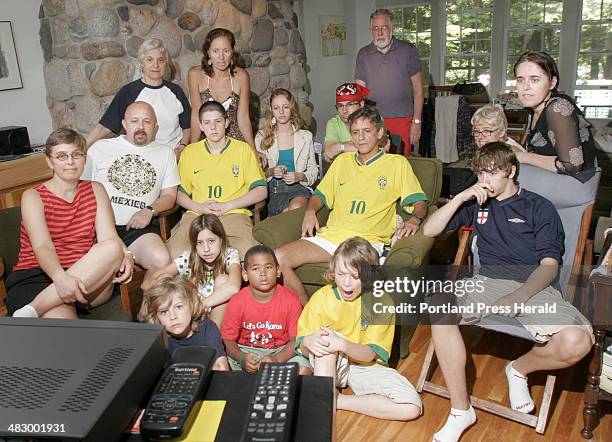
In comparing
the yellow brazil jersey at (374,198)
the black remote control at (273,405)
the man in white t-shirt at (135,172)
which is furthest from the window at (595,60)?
the black remote control at (273,405)

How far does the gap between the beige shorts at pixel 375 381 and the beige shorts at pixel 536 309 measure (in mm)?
370

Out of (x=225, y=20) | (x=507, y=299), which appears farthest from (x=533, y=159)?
(x=225, y=20)

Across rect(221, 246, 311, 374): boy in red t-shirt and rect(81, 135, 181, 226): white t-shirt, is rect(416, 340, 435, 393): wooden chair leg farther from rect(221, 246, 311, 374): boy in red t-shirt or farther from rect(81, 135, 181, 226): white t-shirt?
rect(81, 135, 181, 226): white t-shirt

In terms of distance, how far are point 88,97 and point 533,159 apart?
2.88 meters

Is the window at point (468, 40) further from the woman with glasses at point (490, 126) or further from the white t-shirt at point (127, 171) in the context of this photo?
the white t-shirt at point (127, 171)

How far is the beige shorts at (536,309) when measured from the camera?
2.29m

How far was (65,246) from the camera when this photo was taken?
2566 mm

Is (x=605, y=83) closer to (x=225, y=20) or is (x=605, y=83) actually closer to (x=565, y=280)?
(x=225, y=20)

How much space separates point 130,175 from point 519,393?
7.13 feet

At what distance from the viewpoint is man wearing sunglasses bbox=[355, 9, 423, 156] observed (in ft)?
14.4

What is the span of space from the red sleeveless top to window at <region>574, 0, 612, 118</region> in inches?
273

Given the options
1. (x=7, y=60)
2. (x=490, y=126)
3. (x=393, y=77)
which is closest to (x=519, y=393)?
(x=490, y=126)

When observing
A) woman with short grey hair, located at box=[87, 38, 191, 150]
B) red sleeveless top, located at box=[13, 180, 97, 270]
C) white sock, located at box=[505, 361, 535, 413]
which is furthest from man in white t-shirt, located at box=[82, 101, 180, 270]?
white sock, located at box=[505, 361, 535, 413]

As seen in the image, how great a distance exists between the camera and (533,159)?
279cm
